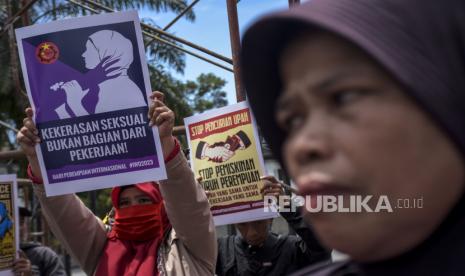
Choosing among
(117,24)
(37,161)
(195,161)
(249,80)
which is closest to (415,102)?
(249,80)

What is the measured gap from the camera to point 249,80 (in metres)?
0.93

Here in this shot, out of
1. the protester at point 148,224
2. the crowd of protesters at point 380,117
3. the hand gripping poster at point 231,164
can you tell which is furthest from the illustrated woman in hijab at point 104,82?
the crowd of protesters at point 380,117

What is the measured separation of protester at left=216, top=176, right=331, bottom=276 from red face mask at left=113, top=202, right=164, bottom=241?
0.89 metres

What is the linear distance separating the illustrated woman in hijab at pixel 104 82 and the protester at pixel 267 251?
133 cm

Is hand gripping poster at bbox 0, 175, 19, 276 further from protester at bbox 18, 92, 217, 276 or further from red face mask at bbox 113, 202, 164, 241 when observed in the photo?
red face mask at bbox 113, 202, 164, 241

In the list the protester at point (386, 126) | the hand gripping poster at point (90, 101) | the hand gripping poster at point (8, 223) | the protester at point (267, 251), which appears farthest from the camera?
the protester at point (267, 251)

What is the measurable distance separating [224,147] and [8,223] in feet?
3.82

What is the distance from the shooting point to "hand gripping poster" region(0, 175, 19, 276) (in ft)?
10.5

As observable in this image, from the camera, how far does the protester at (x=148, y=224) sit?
2311mm

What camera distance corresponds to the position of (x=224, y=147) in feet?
10.9

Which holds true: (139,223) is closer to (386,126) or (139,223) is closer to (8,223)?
(8,223)

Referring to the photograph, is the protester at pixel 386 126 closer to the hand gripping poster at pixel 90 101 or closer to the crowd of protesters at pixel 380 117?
the crowd of protesters at pixel 380 117

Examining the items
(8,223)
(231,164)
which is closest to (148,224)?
(231,164)

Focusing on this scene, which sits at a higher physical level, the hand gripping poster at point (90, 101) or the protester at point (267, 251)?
the hand gripping poster at point (90, 101)
